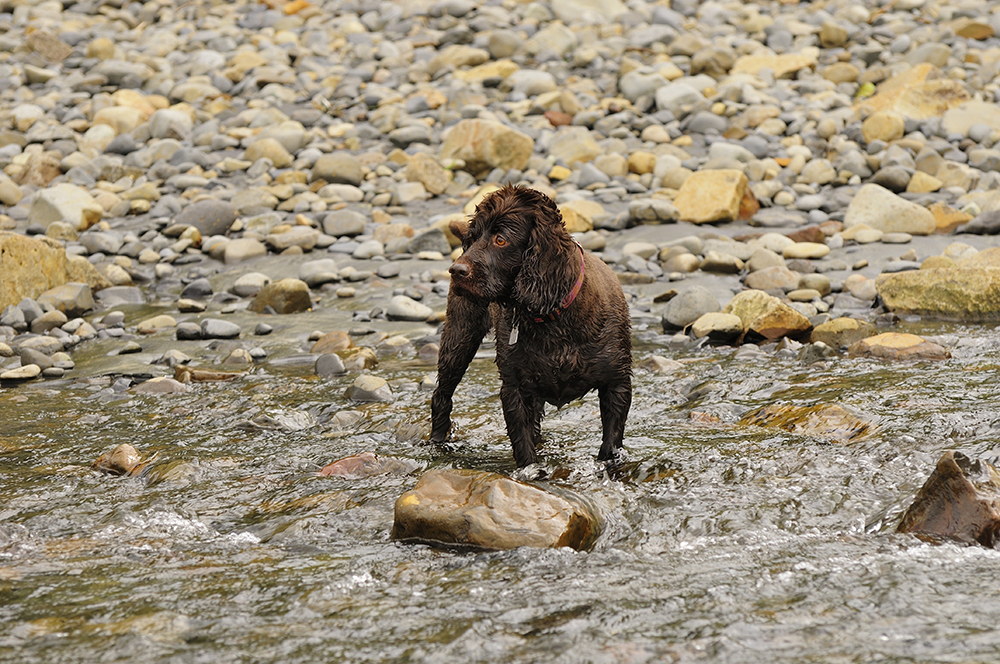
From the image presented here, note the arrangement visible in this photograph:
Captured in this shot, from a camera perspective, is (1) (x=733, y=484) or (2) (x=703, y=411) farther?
(2) (x=703, y=411)

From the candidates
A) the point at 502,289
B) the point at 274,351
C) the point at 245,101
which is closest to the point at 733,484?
the point at 502,289

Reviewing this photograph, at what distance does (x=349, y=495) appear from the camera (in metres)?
5.88

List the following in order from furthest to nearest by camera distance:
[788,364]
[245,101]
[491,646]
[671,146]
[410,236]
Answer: [245,101] < [671,146] < [410,236] < [788,364] < [491,646]

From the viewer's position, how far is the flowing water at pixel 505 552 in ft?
12.7

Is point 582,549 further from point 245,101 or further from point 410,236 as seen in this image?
point 245,101

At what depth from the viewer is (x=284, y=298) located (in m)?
12.0

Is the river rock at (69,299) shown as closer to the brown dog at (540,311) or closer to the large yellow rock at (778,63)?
the brown dog at (540,311)

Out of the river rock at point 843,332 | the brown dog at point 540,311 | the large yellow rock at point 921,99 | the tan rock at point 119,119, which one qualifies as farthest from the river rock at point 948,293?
the tan rock at point 119,119

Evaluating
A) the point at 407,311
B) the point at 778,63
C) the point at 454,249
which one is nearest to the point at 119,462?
the point at 407,311

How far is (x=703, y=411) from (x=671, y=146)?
10.5 meters

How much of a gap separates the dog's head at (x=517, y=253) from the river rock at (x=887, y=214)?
31.5ft

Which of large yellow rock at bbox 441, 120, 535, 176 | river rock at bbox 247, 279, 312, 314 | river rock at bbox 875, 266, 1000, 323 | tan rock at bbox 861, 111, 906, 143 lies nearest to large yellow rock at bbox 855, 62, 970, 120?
tan rock at bbox 861, 111, 906, 143

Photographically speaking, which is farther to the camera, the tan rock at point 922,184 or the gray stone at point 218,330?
the tan rock at point 922,184

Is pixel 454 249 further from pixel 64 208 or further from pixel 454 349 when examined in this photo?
pixel 454 349
